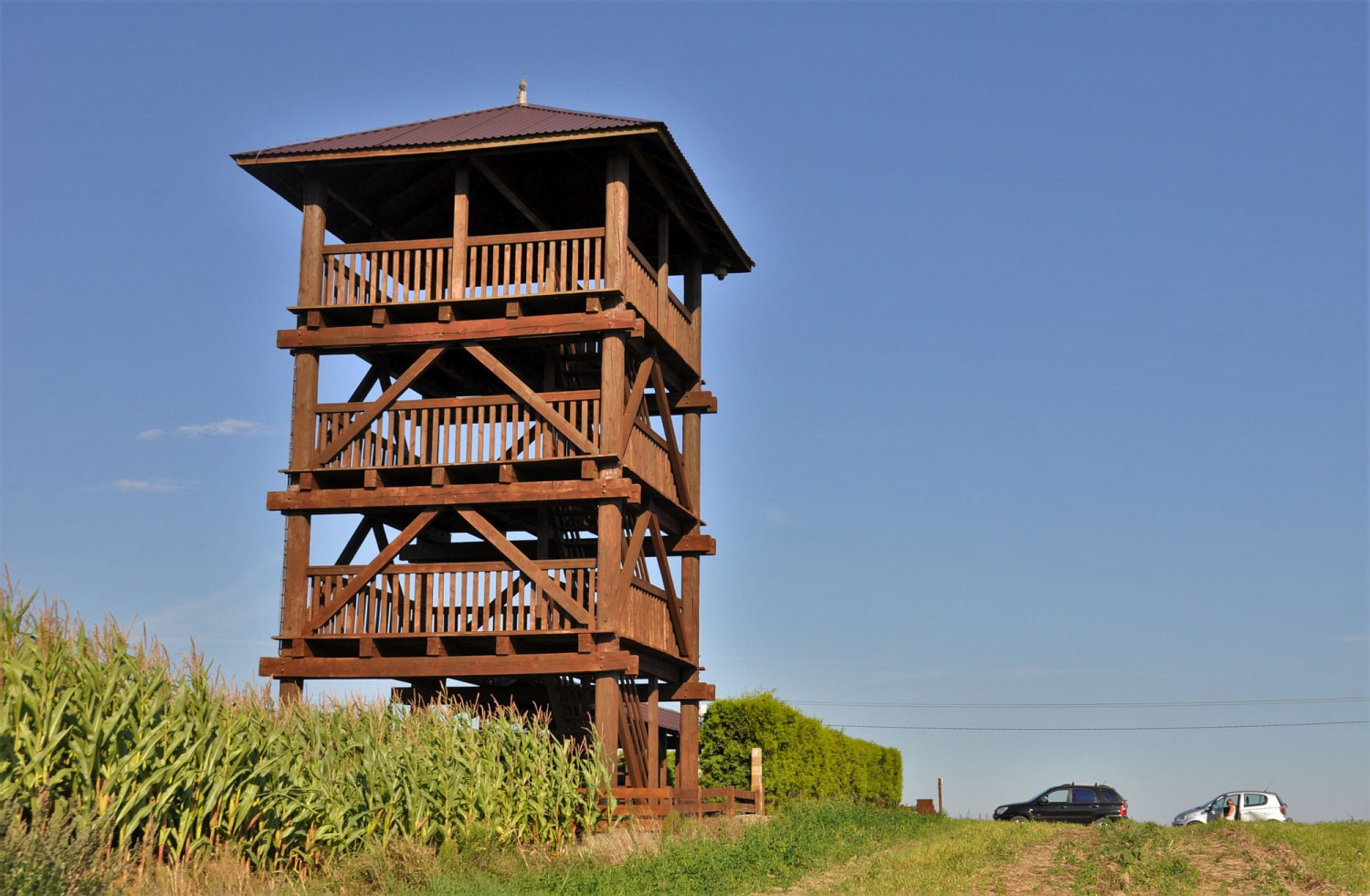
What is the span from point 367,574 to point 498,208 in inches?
328

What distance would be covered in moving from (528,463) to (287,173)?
6942 millimetres

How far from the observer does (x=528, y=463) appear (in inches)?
938

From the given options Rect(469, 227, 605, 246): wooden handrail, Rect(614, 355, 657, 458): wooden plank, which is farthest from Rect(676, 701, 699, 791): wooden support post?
Rect(469, 227, 605, 246): wooden handrail

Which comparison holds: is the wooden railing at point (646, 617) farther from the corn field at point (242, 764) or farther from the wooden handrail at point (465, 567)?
the corn field at point (242, 764)

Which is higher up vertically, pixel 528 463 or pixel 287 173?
pixel 287 173

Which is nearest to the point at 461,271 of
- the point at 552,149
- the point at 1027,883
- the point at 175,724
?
the point at 552,149

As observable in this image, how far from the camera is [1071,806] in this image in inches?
1523

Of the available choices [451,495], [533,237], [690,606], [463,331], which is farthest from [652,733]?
[533,237]

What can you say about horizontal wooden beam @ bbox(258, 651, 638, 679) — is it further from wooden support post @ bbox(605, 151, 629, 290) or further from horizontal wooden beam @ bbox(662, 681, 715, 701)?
wooden support post @ bbox(605, 151, 629, 290)

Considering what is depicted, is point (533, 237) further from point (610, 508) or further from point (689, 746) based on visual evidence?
point (689, 746)

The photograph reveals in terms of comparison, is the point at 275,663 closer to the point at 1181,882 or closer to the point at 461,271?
the point at 461,271

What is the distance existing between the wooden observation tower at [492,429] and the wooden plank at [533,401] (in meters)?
0.04

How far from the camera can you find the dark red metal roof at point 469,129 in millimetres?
24344

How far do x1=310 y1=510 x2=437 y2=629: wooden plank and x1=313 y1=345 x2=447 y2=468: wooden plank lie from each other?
70.2 inches
